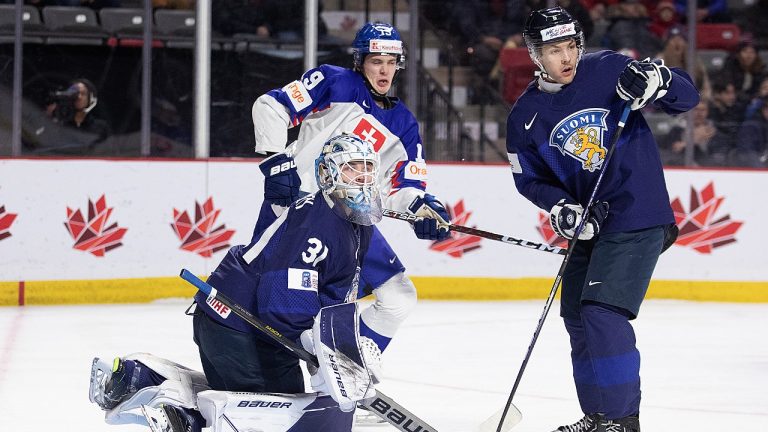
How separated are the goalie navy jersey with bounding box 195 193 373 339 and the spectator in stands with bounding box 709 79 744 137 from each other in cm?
450

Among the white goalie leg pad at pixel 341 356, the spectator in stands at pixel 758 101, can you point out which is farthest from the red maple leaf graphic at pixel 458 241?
the white goalie leg pad at pixel 341 356

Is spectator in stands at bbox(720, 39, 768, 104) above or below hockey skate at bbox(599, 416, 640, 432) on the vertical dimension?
above

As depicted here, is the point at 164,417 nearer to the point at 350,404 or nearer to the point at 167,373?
the point at 167,373

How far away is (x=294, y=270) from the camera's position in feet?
8.95

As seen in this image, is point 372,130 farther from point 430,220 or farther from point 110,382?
point 110,382

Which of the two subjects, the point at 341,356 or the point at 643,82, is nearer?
the point at 341,356

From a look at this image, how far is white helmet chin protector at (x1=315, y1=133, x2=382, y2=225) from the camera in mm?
2812

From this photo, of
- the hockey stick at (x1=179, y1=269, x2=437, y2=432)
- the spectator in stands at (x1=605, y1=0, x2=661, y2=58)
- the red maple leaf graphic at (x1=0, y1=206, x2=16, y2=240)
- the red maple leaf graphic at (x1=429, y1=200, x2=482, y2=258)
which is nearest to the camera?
the hockey stick at (x1=179, y1=269, x2=437, y2=432)

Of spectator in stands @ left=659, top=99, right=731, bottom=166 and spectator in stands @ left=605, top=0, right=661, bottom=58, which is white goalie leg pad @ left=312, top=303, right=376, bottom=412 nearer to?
spectator in stands @ left=659, top=99, right=731, bottom=166

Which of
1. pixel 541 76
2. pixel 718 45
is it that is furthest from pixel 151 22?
pixel 541 76

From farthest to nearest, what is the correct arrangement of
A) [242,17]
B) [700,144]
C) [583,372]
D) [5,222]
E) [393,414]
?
[700,144] < [242,17] < [5,222] < [583,372] < [393,414]

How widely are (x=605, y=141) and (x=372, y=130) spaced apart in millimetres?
779

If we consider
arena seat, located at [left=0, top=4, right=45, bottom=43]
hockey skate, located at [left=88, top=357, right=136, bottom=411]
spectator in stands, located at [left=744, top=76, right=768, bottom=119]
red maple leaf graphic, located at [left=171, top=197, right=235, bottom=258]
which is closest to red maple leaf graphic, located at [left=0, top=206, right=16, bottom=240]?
red maple leaf graphic, located at [left=171, top=197, right=235, bottom=258]

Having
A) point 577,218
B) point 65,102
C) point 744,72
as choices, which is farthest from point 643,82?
point 744,72
